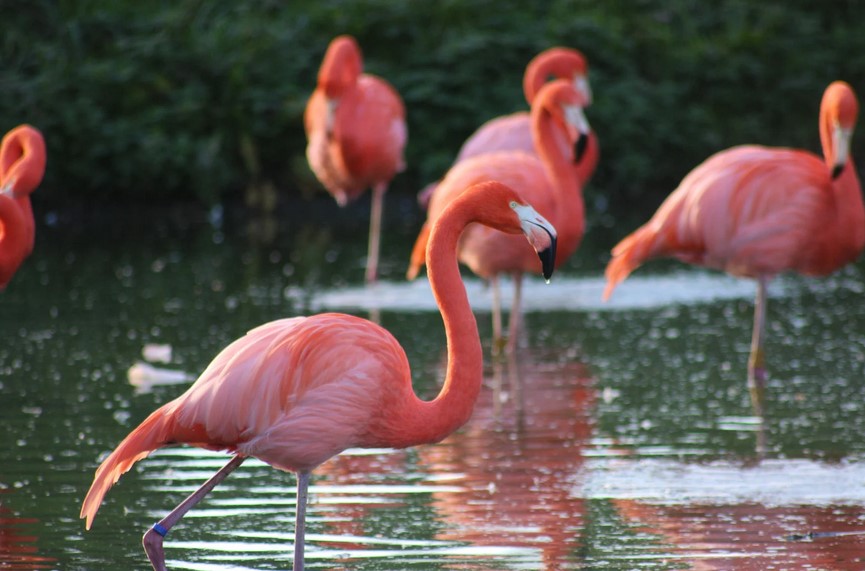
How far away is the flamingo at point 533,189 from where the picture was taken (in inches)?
274

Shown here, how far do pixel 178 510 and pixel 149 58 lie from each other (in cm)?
1027

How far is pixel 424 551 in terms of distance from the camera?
4.20 m

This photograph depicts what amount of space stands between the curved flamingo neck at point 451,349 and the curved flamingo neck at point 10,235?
189cm

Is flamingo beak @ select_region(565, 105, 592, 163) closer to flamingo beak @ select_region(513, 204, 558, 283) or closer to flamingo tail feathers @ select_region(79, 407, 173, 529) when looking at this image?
flamingo beak @ select_region(513, 204, 558, 283)

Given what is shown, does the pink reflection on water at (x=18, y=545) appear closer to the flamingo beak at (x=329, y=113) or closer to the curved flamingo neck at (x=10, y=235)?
the curved flamingo neck at (x=10, y=235)

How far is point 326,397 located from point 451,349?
0.34 meters

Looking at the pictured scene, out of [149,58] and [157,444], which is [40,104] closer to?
[149,58]

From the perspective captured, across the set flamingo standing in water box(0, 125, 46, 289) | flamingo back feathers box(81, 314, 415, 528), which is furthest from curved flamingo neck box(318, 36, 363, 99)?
flamingo back feathers box(81, 314, 415, 528)

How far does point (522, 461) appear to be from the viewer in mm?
5227

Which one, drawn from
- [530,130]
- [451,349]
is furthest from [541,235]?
[530,130]

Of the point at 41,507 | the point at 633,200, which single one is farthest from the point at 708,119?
the point at 41,507

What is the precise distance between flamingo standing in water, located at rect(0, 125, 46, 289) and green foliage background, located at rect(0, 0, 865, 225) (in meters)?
7.10

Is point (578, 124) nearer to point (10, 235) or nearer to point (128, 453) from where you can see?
point (10, 235)

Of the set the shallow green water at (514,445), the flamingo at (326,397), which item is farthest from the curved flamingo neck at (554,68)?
the flamingo at (326,397)
